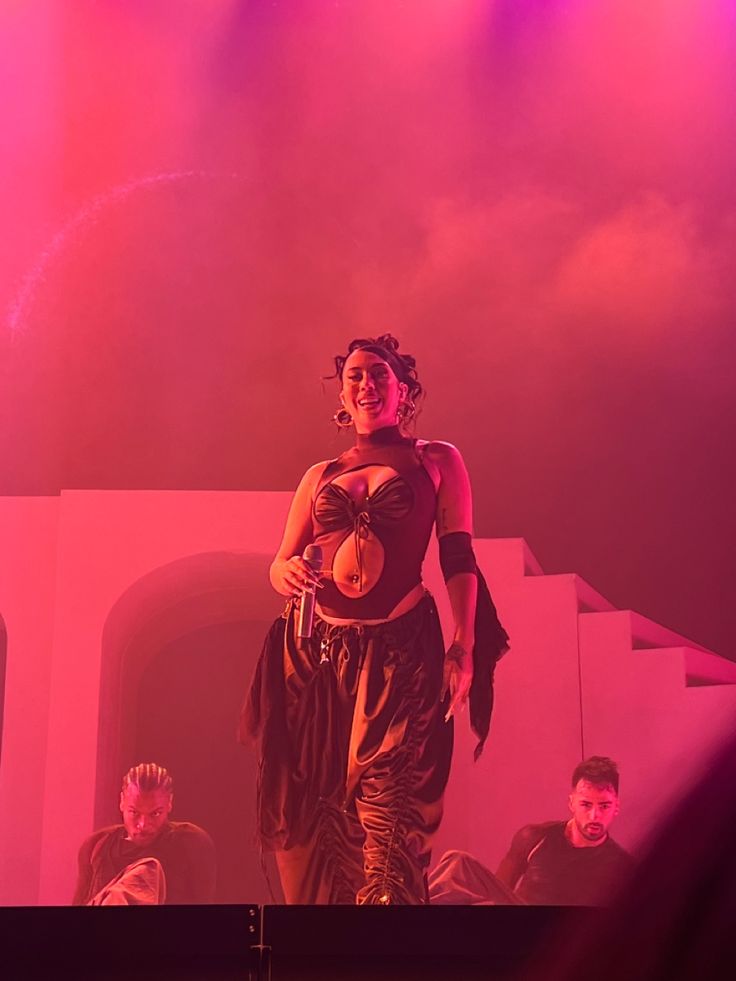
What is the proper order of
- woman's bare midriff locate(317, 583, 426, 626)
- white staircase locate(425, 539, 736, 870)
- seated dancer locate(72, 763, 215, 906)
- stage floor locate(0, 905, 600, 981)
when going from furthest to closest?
woman's bare midriff locate(317, 583, 426, 626) → white staircase locate(425, 539, 736, 870) → seated dancer locate(72, 763, 215, 906) → stage floor locate(0, 905, 600, 981)

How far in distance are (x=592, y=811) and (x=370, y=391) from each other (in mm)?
2068

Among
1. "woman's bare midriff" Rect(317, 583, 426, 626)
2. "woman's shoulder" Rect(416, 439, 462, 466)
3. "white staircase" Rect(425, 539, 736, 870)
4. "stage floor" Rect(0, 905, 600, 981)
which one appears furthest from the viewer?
"woman's shoulder" Rect(416, 439, 462, 466)

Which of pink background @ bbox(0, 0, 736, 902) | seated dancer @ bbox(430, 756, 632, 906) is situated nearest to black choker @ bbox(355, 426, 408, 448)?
pink background @ bbox(0, 0, 736, 902)

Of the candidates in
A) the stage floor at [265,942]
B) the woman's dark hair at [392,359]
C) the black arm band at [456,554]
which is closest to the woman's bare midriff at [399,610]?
the black arm band at [456,554]

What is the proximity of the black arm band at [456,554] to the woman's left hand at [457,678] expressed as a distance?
34 cm

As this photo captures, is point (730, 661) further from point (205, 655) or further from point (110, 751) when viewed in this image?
point (110, 751)

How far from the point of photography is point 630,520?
214 inches

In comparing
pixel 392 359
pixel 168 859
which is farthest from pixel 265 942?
pixel 392 359

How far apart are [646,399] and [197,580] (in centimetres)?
220

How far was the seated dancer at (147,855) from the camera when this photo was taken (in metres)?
5.01

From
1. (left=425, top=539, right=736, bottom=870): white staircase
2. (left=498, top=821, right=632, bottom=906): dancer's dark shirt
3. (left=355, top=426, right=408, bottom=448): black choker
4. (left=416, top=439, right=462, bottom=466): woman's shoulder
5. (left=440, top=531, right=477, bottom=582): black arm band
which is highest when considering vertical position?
(left=355, top=426, right=408, bottom=448): black choker

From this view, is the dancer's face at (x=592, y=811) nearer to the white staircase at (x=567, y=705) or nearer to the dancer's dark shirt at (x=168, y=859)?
the white staircase at (x=567, y=705)

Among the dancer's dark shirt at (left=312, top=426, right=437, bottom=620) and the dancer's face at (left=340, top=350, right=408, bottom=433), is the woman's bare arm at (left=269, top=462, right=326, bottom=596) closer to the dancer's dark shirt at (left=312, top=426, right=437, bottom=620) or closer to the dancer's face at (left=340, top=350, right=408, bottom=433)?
the dancer's dark shirt at (left=312, top=426, right=437, bottom=620)

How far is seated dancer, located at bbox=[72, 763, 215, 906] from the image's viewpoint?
501 cm
